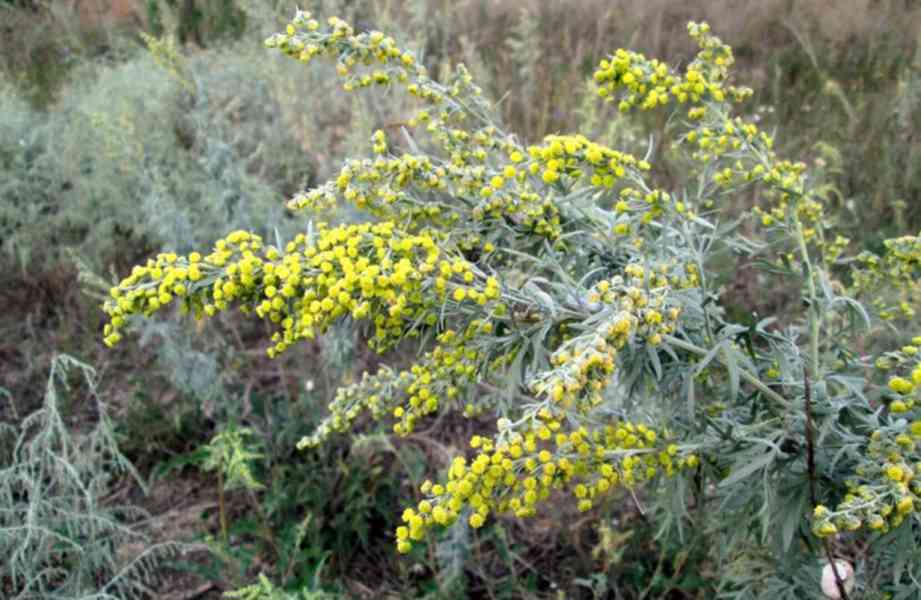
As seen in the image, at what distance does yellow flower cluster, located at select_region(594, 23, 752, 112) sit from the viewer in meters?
1.61

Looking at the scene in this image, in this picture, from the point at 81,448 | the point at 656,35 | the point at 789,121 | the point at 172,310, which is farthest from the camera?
the point at 656,35

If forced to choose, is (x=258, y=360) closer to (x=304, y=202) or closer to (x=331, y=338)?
(x=331, y=338)

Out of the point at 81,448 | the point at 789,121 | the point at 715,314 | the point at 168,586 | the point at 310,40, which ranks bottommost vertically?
the point at 168,586

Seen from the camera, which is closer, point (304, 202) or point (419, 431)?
point (304, 202)

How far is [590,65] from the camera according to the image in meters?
5.34

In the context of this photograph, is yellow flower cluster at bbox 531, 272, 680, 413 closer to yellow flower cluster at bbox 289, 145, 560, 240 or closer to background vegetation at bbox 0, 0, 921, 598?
yellow flower cluster at bbox 289, 145, 560, 240

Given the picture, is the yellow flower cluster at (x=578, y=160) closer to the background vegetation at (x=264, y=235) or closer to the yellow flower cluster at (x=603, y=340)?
the yellow flower cluster at (x=603, y=340)

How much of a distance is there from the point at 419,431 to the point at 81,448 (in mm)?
1574

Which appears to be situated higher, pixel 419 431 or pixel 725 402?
pixel 725 402

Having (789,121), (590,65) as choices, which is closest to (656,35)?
(590,65)

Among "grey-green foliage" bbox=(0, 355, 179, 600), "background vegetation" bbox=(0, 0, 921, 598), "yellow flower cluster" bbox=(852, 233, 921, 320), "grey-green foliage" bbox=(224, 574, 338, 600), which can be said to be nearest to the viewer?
"yellow flower cluster" bbox=(852, 233, 921, 320)

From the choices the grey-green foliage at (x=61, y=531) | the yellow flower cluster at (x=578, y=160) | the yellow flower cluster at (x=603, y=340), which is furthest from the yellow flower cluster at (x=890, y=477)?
the grey-green foliage at (x=61, y=531)

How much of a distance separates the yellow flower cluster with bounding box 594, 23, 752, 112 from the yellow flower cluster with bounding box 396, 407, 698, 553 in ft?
2.35

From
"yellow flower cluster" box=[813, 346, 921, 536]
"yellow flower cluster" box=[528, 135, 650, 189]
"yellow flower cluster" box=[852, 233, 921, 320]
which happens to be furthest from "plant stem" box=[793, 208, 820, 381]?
"yellow flower cluster" box=[528, 135, 650, 189]
